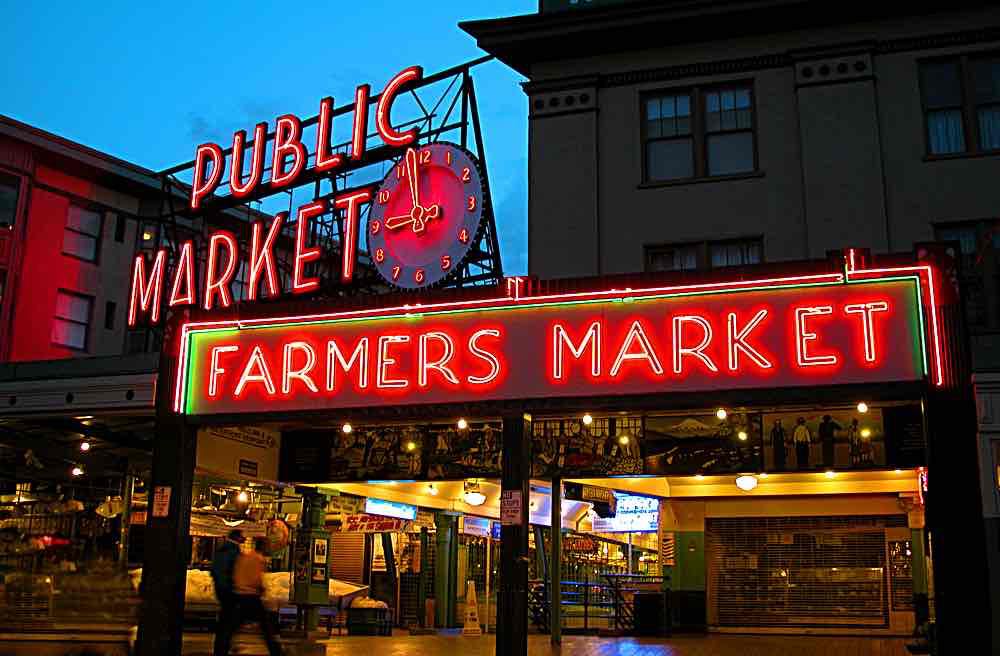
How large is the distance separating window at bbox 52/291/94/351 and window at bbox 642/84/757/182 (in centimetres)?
2512

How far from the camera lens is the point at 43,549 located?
26.9 meters

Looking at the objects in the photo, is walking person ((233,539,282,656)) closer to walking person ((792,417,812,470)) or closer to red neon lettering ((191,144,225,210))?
walking person ((792,417,812,470))

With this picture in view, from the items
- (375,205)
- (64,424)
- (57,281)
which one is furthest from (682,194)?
(57,281)

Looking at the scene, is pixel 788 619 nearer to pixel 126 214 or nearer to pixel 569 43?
pixel 569 43

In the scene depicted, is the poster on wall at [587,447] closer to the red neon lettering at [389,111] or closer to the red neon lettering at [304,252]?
the red neon lettering at [304,252]

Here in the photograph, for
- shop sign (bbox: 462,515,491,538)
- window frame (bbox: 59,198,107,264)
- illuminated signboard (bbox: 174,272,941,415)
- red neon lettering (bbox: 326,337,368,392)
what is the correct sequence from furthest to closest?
window frame (bbox: 59,198,107,264) → shop sign (bbox: 462,515,491,538) → red neon lettering (bbox: 326,337,368,392) → illuminated signboard (bbox: 174,272,941,415)

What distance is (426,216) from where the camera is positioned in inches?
882

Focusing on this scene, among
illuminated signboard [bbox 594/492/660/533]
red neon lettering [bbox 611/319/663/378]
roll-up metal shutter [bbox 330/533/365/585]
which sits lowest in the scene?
roll-up metal shutter [bbox 330/533/365/585]

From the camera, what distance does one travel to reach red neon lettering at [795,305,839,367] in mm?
14023

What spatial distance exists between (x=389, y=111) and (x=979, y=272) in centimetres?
1252

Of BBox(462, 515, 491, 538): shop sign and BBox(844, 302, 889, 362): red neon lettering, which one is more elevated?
BBox(844, 302, 889, 362): red neon lettering

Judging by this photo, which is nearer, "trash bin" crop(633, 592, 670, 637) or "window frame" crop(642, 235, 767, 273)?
"window frame" crop(642, 235, 767, 273)

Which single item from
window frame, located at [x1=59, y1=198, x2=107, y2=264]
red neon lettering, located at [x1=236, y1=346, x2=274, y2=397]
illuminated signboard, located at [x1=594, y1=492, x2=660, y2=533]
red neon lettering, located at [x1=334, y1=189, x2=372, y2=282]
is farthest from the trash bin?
window frame, located at [x1=59, y1=198, x2=107, y2=264]

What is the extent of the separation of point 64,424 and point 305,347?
7683mm
